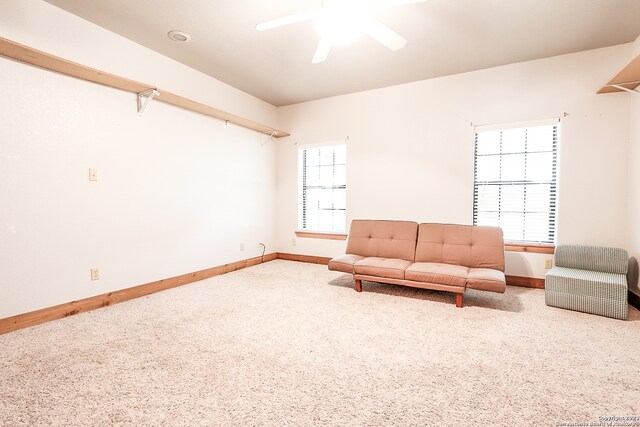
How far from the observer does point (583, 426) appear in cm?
139

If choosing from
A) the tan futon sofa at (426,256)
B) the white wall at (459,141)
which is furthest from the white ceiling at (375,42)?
the tan futon sofa at (426,256)

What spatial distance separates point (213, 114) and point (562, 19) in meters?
3.93

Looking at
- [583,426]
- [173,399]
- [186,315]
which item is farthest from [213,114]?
[583,426]

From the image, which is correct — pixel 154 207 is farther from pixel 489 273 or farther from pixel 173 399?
pixel 489 273

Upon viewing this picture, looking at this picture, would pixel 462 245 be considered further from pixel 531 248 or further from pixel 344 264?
pixel 344 264

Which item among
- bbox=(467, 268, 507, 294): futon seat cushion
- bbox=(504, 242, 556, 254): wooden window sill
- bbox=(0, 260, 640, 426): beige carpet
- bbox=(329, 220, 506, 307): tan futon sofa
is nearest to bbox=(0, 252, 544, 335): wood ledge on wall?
bbox=(0, 260, 640, 426): beige carpet

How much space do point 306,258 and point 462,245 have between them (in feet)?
8.45

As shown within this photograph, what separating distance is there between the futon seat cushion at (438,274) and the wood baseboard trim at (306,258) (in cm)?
198

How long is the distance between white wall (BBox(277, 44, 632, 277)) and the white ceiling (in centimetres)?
26

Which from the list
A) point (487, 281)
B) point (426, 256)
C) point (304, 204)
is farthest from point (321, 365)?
point (304, 204)

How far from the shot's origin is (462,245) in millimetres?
3523

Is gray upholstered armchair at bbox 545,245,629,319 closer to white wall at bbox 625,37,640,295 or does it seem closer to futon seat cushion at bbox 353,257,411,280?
white wall at bbox 625,37,640,295

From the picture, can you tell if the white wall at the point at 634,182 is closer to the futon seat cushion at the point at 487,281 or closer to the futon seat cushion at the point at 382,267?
the futon seat cushion at the point at 487,281

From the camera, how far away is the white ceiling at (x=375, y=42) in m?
2.61
